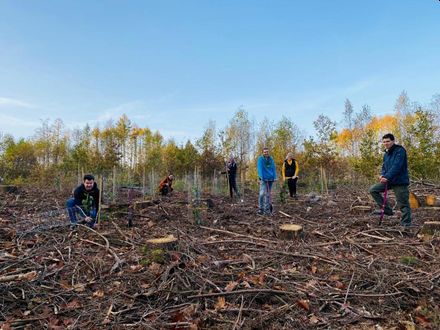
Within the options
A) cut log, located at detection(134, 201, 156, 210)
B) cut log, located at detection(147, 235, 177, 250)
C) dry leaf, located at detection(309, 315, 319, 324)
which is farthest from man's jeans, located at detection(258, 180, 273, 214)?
dry leaf, located at detection(309, 315, 319, 324)

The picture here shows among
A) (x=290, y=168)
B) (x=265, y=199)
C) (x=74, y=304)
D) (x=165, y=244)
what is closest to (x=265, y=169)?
(x=265, y=199)

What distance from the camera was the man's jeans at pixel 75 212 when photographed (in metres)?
5.31

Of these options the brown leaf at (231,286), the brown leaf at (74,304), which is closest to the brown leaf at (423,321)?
the brown leaf at (231,286)

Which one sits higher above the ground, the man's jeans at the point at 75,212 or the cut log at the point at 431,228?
the man's jeans at the point at 75,212

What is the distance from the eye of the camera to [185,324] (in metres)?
2.56

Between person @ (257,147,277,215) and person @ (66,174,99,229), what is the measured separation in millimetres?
3515

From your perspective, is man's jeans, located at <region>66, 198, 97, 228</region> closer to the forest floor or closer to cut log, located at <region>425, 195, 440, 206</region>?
the forest floor

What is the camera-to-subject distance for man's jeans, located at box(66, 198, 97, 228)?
5312 mm

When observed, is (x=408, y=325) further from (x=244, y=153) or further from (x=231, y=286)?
(x=244, y=153)

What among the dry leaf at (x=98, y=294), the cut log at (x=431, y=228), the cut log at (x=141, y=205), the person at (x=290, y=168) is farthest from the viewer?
the person at (x=290, y=168)

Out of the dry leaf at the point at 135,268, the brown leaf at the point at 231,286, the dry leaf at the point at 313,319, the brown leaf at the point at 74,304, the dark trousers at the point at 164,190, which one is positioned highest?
the dark trousers at the point at 164,190

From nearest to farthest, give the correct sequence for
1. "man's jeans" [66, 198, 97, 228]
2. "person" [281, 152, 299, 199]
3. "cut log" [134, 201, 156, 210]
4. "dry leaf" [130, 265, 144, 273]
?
"dry leaf" [130, 265, 144, 273], "man's jeans" [66, 198, 97, 228], "cut log" [134, 201, 156, 210], "person" [281, 152, 299, 199]

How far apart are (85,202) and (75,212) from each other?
0.91 ft

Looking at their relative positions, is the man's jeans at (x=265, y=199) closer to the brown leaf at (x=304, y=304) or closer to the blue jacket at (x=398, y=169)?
the blue jacket at (x=398, y=169)
